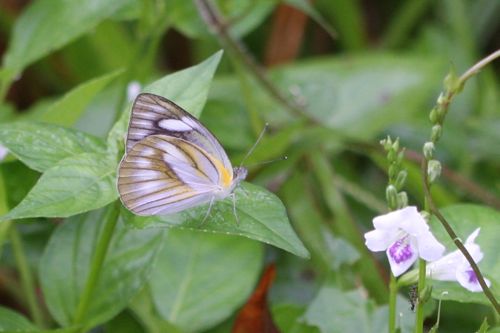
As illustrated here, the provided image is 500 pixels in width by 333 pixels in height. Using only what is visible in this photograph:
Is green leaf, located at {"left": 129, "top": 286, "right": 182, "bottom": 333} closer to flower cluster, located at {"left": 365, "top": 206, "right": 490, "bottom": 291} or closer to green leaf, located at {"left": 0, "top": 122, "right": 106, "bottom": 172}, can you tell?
green leaf, located at {"left": 0, "top": 122, "right": 106, "bottom": 172}

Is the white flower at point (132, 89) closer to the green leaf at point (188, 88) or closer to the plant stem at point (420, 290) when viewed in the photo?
the green leaf at point (188, 88)

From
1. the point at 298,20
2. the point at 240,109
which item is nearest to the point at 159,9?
the point at 240,109

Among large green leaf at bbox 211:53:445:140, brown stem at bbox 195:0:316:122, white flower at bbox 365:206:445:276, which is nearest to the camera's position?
white flower at bbox 365:206:445:276

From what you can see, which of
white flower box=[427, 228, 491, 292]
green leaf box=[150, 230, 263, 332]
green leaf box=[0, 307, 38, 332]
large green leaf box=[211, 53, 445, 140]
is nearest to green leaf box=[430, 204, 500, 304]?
white flower box=[427, 228, 491, 292]

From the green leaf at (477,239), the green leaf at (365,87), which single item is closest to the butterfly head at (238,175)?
the green leaf at (477,239)

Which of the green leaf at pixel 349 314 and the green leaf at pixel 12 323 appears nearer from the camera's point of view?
the green leaf at pixel 12 323

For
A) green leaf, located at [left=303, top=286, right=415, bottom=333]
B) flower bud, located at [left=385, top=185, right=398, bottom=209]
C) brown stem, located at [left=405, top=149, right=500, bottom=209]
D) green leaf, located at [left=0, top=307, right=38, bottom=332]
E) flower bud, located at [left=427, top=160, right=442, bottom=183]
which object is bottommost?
brown stem, located at [left=405, top=149, right=500, bottom=209]

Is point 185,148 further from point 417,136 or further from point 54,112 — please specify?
point 417,136
